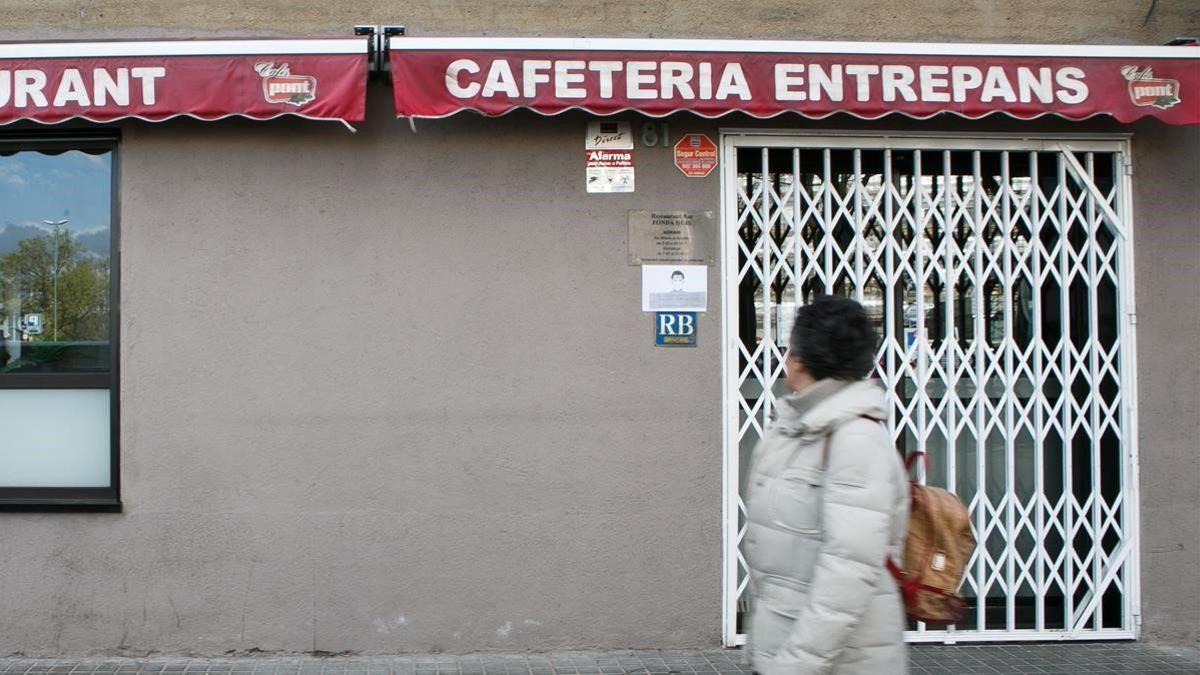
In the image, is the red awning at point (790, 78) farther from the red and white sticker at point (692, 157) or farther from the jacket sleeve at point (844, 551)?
the jacket sleeve at point (844, 551)

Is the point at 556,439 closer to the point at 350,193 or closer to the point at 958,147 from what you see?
the point at 350,193

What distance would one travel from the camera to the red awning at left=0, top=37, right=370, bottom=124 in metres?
5.13

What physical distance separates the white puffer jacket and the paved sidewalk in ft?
8.56

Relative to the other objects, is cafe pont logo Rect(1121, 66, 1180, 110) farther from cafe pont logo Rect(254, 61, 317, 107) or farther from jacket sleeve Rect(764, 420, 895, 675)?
cafe pont logo Rect(254, 61, 317, 107)

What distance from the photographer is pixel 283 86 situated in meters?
5.17

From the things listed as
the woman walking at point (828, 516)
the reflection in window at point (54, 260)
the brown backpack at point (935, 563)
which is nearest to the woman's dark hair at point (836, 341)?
the woman walking at point (828, 516)

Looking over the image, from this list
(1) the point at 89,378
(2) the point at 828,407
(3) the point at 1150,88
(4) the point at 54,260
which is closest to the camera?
(2) the point at 828,407

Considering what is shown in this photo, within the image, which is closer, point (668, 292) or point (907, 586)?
point (907, 586)

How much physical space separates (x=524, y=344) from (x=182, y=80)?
2.15 m

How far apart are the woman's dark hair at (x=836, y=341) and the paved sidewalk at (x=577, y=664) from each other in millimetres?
2928

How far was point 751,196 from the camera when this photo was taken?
5.81 m

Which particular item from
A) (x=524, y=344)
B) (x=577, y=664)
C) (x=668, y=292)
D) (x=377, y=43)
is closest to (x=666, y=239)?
(x=668, y=292)

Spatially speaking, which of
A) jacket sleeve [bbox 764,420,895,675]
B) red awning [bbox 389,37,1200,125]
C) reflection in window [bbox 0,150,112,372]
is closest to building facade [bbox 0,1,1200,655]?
reflection in window [bbox 0,150,112,372]

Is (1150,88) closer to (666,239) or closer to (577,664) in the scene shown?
(666,239)
